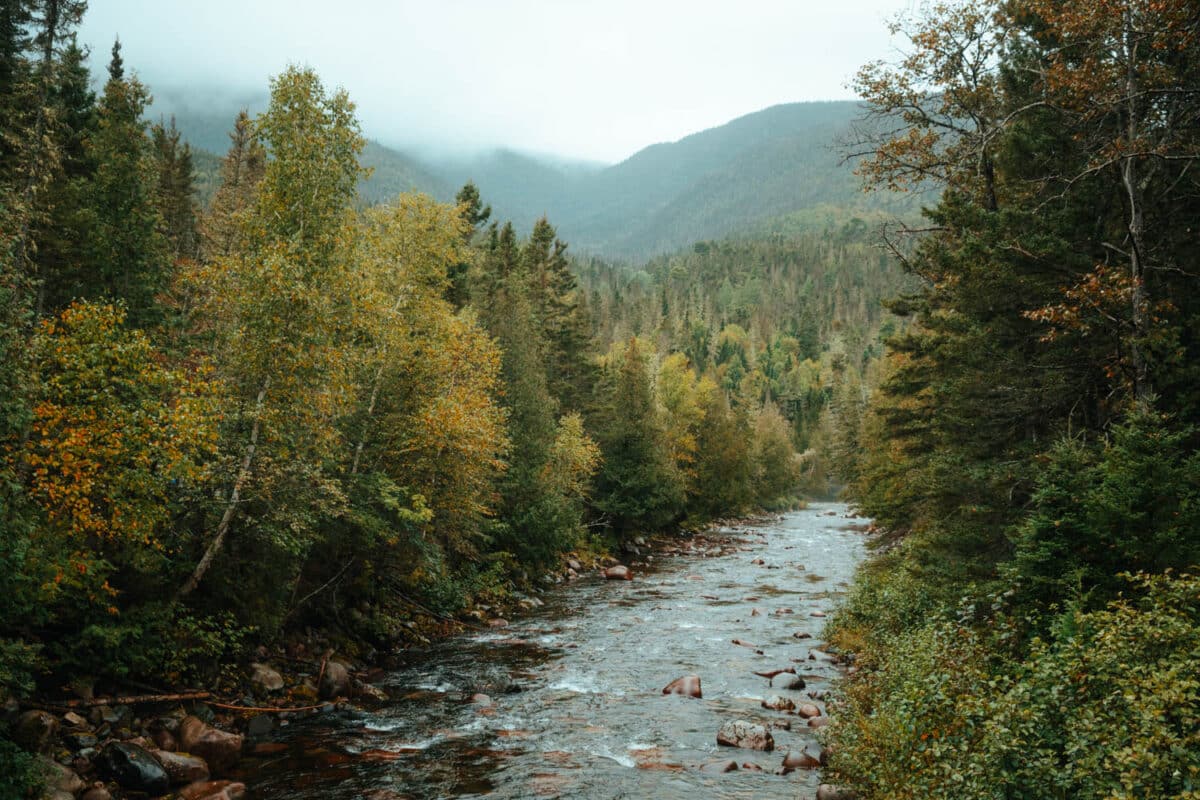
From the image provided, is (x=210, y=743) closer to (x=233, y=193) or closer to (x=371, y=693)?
(x=371, y=693)

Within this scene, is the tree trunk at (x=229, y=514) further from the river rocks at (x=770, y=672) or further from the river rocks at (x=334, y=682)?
the river rocks at (x=770, y=672)

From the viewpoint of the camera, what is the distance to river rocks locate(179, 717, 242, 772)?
40.8 feet

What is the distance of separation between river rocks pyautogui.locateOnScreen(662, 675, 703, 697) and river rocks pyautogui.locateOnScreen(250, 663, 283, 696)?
9321 millimetres

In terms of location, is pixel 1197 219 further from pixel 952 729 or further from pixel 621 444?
pixel 621 444

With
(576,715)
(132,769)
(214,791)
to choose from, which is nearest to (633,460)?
(576,715)

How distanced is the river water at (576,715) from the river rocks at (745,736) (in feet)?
0.76

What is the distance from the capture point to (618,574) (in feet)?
120

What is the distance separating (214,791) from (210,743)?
59.7 inches

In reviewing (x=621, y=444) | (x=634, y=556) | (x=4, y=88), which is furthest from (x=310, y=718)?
(x=621, y=444)

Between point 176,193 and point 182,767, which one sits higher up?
point 176,193

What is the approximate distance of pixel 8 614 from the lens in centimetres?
1045

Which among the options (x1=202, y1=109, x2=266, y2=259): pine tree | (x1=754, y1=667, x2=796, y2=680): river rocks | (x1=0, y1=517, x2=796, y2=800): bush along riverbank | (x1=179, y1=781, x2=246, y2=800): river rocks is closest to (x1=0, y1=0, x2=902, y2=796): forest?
(x1=0, y1=517, x2=796, y2=800): bush along riverbank

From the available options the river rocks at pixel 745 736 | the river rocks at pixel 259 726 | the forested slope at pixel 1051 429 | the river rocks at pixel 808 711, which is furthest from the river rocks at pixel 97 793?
the river rocks at pixel 808 711

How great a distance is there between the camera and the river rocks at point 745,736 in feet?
44.6
